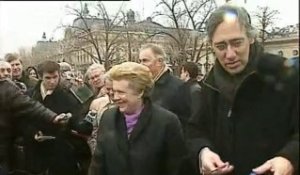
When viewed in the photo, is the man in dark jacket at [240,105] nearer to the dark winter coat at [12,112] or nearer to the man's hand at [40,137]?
the dark winter coat at [12,112]

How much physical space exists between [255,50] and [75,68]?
4686mm

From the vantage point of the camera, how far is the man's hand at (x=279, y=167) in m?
1.85

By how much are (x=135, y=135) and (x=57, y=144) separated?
5.94 feet

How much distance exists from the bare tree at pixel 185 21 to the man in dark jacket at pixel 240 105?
731 mm

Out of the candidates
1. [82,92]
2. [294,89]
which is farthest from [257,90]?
[82,92]

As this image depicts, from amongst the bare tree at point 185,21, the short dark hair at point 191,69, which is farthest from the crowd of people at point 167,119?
the short dark hair at point 191,69

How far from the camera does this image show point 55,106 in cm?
470

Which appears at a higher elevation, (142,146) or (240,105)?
(240,105)

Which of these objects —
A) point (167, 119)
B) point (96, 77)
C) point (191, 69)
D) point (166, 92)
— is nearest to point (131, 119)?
point (167, 119)

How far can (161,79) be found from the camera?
14.5ft

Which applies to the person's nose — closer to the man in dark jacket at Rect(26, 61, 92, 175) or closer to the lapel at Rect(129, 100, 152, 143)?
the lapel at Rect(129, 100, 152, 143)

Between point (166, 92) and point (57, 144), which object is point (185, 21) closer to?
point (166, 92)

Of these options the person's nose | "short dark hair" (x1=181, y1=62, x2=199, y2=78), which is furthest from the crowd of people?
"short dark hair" (x1=181, y1=62, x2=199, y2=78)

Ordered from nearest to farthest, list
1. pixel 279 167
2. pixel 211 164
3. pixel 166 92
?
pixel 279 167, pixel 211 164, pixel 166 92
